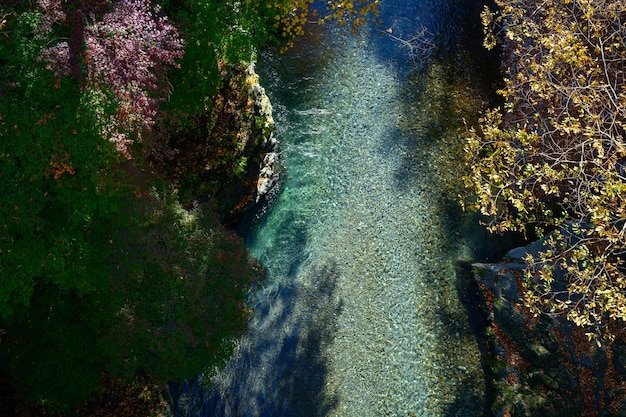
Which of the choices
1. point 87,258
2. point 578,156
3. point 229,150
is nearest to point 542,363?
point 578,156

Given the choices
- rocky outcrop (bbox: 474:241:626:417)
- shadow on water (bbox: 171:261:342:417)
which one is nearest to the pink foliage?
shadow on water (bbox: 171:261:342:417)

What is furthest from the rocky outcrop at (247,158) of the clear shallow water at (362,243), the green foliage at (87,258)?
the green foliage at (87,258)

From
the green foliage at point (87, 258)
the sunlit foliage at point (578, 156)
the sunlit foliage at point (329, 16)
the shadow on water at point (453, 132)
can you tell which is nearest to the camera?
the green foliage at point (87, 258)

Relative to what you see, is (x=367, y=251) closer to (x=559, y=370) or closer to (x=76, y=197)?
(x=559, y=370)

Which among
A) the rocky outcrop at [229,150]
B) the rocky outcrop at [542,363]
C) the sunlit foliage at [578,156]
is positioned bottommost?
the rocky outcrop at [542,363]

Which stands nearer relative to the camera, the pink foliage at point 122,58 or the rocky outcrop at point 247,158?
the pink foliage at point 122,58

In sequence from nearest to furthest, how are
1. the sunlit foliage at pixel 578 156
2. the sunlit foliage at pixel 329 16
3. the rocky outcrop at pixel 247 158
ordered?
the sunlit foliage at pixel 578 156
the rocky outcrop at pixel 247 158
the sunlit foliage at pixel 329 16

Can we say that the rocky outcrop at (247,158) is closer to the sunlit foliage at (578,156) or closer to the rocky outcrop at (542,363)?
the sunlit foliage at (578,156)

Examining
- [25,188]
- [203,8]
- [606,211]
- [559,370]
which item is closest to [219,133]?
[203,8]
